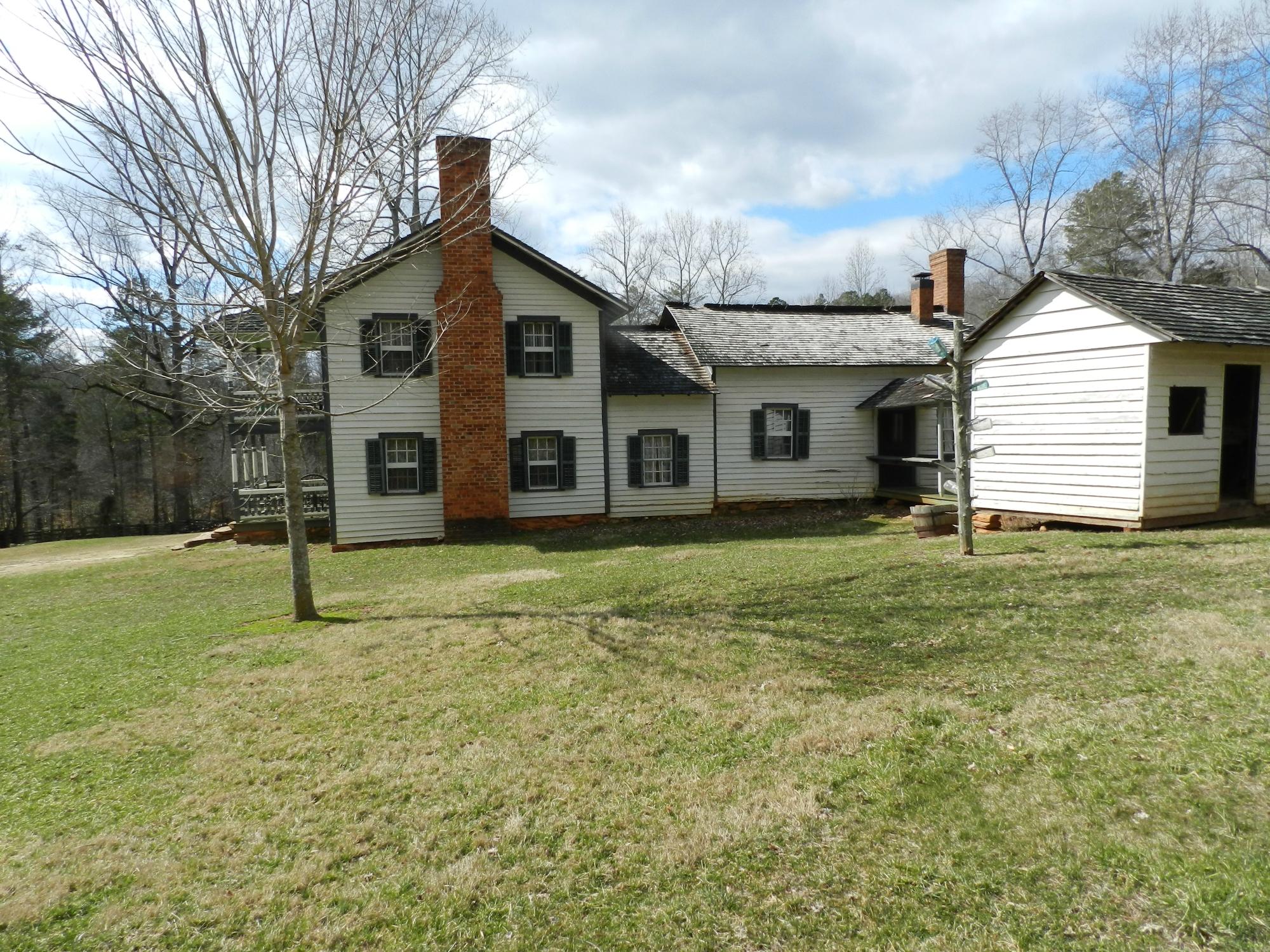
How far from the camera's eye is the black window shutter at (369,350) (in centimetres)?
1541

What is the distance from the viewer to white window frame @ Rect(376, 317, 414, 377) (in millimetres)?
15648

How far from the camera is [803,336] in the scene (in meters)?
20.0

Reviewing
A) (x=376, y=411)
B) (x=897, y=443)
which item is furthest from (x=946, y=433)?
(x=376, y=411)

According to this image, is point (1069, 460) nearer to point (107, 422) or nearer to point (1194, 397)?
point (1194, 397)

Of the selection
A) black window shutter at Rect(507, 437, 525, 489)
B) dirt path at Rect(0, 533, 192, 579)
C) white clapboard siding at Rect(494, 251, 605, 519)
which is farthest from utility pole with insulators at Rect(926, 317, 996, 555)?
dirt path at Rect(0, 533, 192, 579)

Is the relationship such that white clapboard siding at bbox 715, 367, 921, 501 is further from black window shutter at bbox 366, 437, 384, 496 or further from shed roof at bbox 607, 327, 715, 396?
black window shutter at bbox 366, 437, 384, 496

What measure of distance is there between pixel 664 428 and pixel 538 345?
12.2 feet

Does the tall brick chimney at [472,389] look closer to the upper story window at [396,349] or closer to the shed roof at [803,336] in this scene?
the upper story window at [396,349]

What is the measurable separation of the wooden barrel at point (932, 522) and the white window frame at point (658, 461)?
672 cm

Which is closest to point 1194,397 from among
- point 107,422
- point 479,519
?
point 479,519

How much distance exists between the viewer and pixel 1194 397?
11.7m

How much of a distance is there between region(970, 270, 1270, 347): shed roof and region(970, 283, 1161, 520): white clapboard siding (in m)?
0.21

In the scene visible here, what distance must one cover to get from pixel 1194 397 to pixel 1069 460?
2.08m

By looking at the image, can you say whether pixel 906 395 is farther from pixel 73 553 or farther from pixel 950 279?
pixel 73 553
